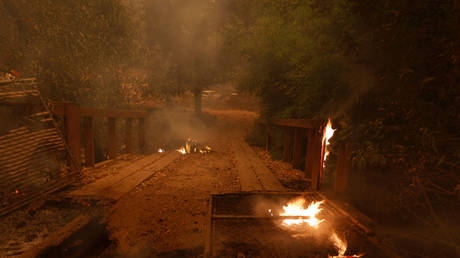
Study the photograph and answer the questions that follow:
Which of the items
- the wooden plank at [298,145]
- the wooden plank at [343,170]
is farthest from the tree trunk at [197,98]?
the wooden plank at [343,170]

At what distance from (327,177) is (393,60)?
2.67 metres

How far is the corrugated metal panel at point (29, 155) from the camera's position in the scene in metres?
3.52

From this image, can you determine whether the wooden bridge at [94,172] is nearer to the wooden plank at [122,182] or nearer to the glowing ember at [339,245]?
the wooden plank at [122,182]

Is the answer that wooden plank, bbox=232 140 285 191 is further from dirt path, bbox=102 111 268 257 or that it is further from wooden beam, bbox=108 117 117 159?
wooden beam, bbox=108 117 117 159

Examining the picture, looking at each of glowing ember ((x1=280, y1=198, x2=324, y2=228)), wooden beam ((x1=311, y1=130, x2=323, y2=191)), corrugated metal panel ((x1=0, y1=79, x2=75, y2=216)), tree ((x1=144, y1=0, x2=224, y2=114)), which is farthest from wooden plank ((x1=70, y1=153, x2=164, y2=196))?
tree ((x1=144, y1=0, x2=224, y2=114))

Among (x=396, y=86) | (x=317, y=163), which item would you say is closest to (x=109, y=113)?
(x=317, y=163)

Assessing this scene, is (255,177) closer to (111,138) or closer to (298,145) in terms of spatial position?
(298,145)

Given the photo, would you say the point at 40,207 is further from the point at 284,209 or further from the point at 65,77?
the point at 65,77

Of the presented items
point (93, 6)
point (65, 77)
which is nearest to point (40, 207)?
point (65, 77)

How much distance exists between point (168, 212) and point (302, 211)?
205 centimetres

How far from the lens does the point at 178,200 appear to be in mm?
4055

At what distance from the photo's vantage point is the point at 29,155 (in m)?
3.89

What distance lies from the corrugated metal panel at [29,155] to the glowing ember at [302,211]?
13.0 ft

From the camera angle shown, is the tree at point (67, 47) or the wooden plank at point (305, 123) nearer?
the wooden plank at point (305, 123)
